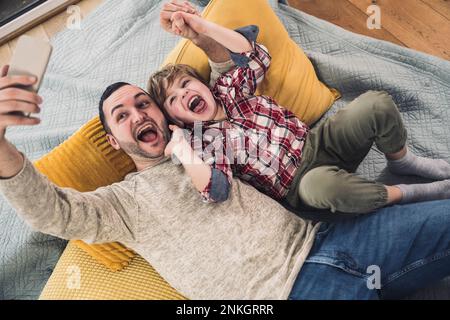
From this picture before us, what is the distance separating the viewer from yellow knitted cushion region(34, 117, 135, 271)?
1.09 m

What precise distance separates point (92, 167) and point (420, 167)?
823mm

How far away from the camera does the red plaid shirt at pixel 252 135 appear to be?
1.15 metres

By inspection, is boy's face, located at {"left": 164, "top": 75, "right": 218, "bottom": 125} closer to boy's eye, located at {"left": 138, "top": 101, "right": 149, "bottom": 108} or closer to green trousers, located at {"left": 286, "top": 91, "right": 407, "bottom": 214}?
boy's eye, located at {"left": 138, "top": 101, "right": 149, "bottom": 108}

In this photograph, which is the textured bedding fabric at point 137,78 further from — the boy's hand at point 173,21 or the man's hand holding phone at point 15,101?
the man's hand holding phone at point 15,101

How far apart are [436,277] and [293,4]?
1.38 meters

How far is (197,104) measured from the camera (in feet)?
3.78

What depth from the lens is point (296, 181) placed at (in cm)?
118

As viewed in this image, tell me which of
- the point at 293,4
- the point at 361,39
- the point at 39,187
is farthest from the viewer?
the point at 293,4

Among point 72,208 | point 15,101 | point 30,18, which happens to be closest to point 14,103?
point 15,101

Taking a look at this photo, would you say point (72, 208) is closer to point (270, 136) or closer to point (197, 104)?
point (197, 104)

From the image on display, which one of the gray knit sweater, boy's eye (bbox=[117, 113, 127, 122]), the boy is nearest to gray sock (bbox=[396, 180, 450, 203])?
the boy

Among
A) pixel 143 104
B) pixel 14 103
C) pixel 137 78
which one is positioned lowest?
pixel 137 78
